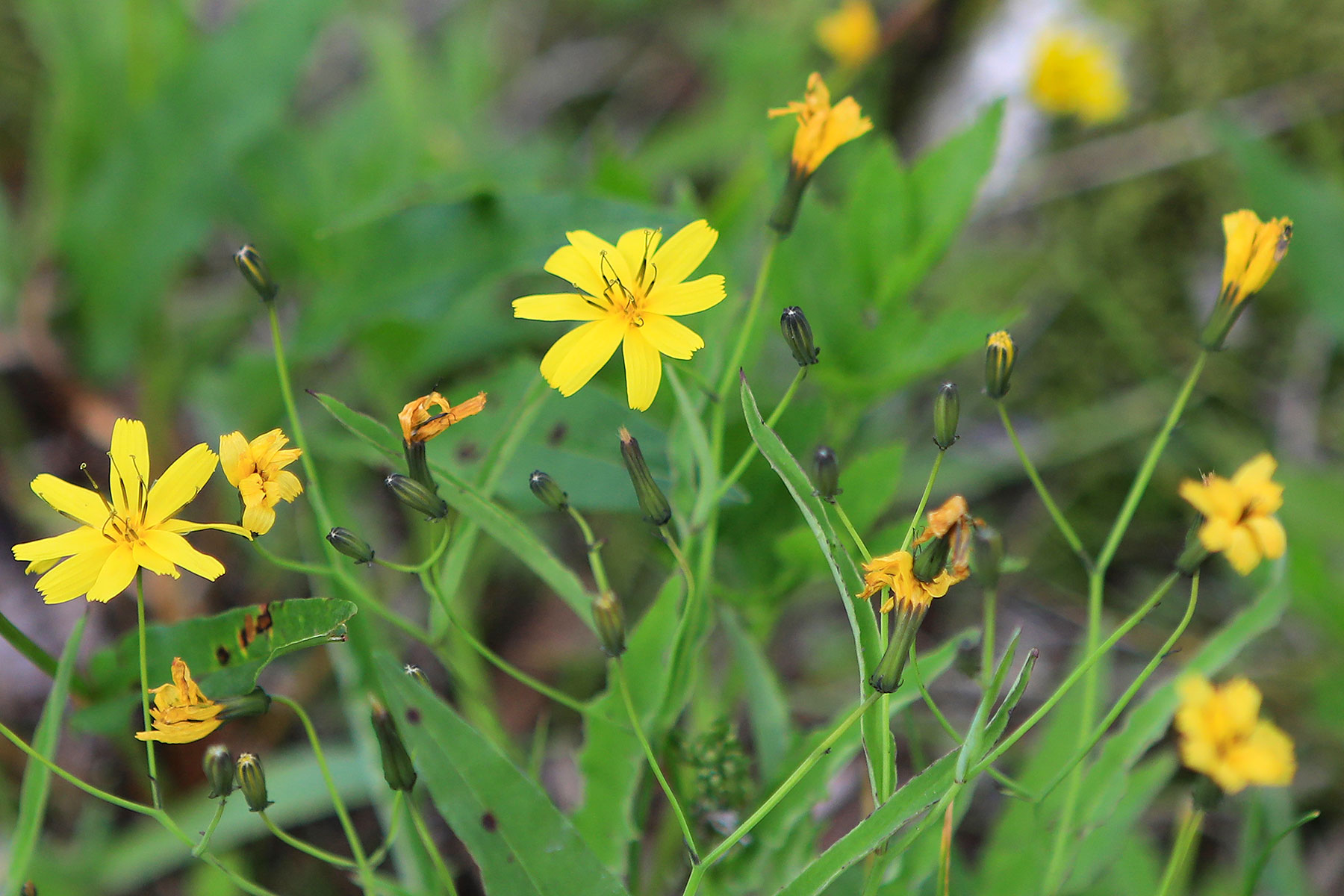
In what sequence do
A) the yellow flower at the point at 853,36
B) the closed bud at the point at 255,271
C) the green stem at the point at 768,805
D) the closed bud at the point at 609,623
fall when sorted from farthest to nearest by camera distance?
the yellow flower at the point at 853,36
the closed bud at the point at 255,271
the closed bud at the point at 609,623
the green stem at the point at 768,805

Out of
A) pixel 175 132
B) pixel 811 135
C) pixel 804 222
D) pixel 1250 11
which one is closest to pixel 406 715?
pixel 811 135

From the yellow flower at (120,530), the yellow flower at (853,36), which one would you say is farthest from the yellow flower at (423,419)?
the yellow flower at (853,36)

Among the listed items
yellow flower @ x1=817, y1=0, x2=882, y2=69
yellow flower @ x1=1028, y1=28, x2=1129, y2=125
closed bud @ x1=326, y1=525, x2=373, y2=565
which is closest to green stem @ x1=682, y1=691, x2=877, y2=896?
closed bud @ x1=326, y1=525, x2=373, y2=565

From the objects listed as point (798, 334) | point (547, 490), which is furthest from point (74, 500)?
point (798, 334)

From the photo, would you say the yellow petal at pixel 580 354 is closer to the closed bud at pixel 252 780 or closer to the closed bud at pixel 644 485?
the closed bud at pixel 644 485

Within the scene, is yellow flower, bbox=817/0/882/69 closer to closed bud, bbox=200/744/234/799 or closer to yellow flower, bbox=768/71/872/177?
yellow flower, bbox=768/71/872/177

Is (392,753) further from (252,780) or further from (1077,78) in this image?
(1077,78)
